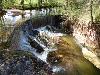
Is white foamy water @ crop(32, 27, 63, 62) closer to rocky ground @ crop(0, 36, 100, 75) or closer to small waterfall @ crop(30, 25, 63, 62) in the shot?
small waterfall @ crop(30, 25, 63, 62)

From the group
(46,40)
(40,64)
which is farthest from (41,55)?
(40,64)

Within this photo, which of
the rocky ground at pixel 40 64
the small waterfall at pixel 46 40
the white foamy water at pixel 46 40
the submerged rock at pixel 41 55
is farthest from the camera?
the small waterfall at pixel 46 40

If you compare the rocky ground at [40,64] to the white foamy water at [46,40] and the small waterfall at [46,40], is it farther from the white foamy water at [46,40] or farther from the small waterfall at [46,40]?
the small waterfall at [46,40]

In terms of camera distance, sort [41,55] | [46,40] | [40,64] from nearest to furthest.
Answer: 1. [40,64]
2. [41,55]
3. [46,40]

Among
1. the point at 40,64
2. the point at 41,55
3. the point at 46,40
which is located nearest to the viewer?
the point at 40,64

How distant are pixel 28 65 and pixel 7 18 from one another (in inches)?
352

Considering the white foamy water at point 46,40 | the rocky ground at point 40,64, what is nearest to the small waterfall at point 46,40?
the white foamy water at point 46,40

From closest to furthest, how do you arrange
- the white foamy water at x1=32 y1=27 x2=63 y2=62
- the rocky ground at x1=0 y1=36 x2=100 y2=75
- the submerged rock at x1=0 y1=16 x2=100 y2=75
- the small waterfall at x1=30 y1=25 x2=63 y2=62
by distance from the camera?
the rocky ground at x1=0 y1=36 x2=100 y2=75 < the submerged rock at x1=0 y1=16 x2=100 y2=75 < the white foamy water at x1=32 y1=27 x2=63 y2=62 < the small waterfall at x1=30 y1=25 x2=63 y2=62

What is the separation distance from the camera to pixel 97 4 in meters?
13.4

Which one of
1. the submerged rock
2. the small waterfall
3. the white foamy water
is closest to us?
the submerged rock

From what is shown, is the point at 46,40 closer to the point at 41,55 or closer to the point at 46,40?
the point at 46,40

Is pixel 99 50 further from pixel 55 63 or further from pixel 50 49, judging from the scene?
pixel 55 63

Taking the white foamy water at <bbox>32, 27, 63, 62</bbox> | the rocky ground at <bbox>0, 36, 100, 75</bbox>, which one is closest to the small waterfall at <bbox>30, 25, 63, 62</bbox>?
the white foamy water at <bbox>32, 27, 63, 62</bbox>

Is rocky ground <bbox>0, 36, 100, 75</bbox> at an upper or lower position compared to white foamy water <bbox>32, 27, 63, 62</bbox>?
upper
